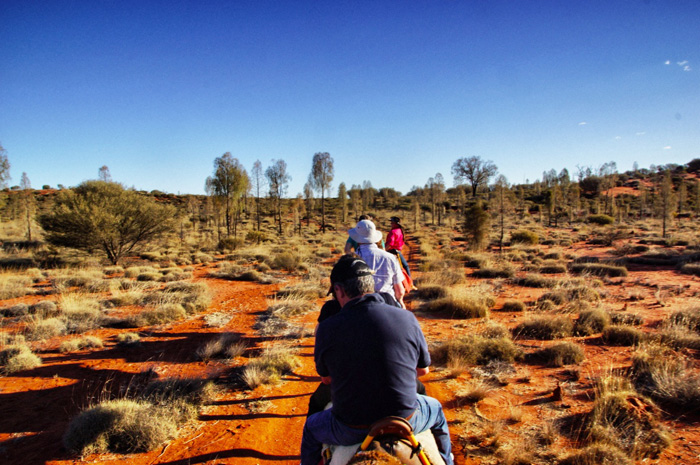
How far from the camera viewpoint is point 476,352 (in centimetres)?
612

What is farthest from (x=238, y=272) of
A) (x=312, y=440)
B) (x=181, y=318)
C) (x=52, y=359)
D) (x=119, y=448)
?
(x=312, y=440)

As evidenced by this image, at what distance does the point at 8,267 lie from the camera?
1535cm

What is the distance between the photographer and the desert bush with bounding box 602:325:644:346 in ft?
21.4

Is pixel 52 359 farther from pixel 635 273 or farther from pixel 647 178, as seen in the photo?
pixel 647 178

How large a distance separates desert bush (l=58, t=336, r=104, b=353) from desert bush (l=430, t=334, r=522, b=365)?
7.05 m

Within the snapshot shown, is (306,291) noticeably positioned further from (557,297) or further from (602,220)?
(602,220)

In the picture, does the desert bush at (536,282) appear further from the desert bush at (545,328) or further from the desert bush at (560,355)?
the desert bush at (560,355)

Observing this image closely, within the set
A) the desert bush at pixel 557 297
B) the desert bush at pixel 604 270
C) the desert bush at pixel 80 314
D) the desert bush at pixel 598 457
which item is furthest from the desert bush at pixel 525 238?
the desert bush at pixel 80 314

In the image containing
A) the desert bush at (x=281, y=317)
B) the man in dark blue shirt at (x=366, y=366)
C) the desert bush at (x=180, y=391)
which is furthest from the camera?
the desert bush at (x=281, y=317)

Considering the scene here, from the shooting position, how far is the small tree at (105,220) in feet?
53.4

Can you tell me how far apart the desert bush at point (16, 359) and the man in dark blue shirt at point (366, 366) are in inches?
264

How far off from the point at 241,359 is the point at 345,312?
Answer: 5132mm

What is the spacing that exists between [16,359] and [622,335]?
1160 centimetres

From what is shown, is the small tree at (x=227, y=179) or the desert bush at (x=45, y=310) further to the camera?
the small tree at (x=227, y=179)
